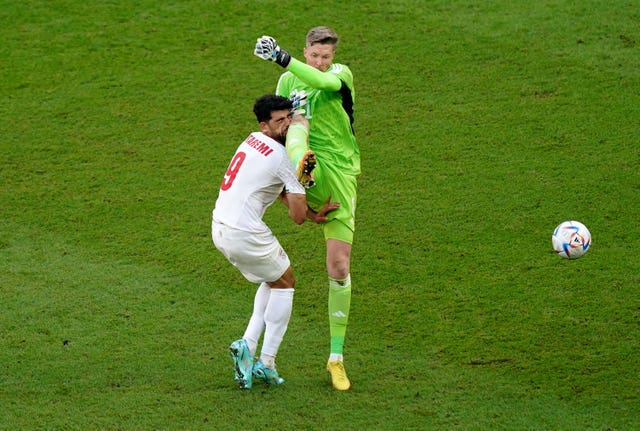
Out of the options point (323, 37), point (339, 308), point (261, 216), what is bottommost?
point (339, 308)

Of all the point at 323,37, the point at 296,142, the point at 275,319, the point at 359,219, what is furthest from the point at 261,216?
the point at 359,219

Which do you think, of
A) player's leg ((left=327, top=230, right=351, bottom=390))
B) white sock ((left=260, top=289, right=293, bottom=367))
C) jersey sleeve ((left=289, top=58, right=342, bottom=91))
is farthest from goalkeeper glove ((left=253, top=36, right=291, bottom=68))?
white sock ((left=260, top=289, right=293, bottom=367))

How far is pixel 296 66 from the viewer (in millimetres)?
6109

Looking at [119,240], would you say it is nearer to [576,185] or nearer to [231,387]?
[231,387]

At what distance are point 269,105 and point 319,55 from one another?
577 mm

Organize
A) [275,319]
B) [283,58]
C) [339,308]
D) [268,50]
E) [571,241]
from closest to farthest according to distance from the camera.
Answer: [268,50] < [283,58] < [275,319] < [339,308] < [571,241]

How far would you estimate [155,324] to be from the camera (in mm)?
7305

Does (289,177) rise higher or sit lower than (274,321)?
higher

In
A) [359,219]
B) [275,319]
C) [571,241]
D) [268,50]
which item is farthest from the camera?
[359,219]

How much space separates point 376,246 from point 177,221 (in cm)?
184

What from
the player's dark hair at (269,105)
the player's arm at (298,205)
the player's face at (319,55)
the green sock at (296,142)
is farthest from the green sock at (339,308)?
the player's face at (319,55)

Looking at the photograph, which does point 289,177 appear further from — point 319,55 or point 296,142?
point 319,55

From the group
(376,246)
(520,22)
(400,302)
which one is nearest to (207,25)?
(520,22)

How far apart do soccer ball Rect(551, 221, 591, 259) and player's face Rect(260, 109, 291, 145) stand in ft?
7.12
